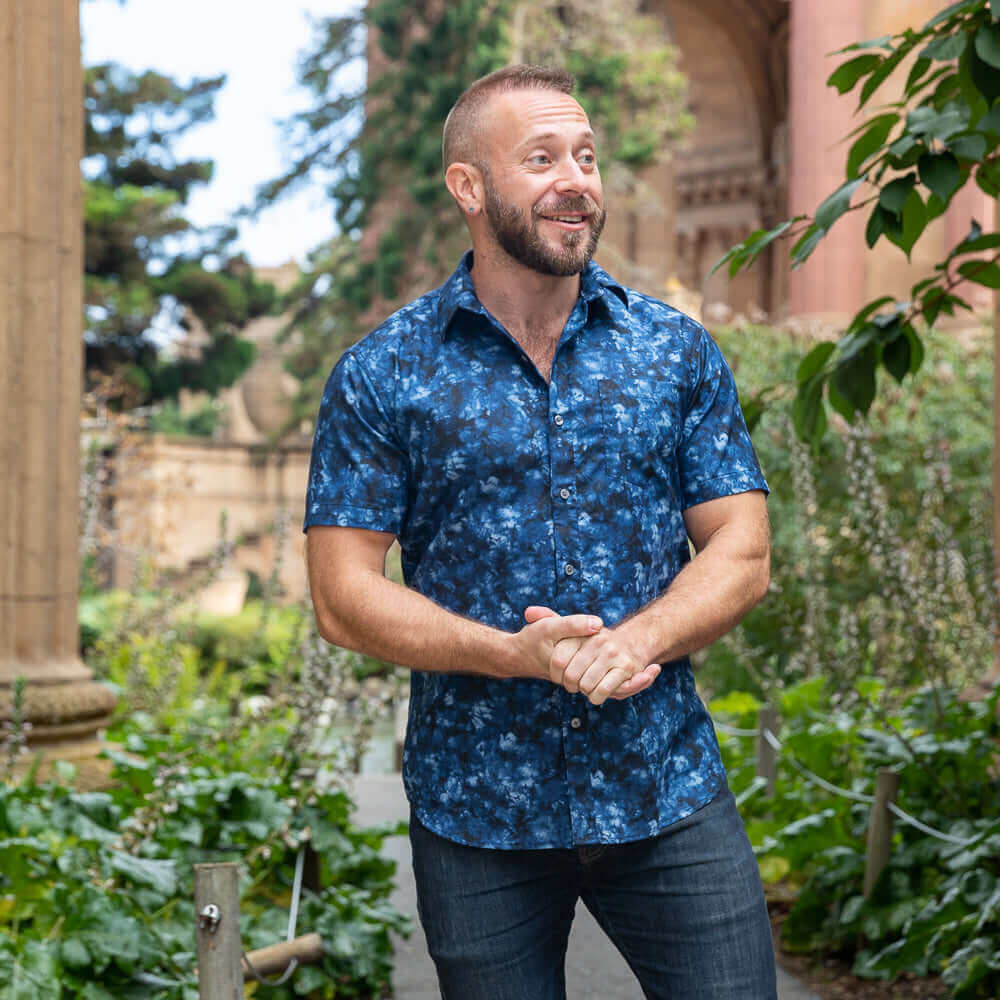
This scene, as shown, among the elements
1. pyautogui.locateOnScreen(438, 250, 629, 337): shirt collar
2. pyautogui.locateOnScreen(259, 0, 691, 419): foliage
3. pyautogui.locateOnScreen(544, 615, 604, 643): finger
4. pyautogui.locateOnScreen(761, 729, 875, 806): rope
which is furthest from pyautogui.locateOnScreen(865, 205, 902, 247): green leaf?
pyautogui.locateOnScreen(259, 0, 691, 419): foliage

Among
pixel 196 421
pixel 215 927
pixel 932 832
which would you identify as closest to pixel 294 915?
pixel 215 927

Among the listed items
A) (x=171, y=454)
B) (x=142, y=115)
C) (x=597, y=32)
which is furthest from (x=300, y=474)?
(x=597, y=32)

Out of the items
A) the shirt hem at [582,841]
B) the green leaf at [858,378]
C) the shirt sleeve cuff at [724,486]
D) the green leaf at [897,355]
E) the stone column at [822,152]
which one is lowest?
the shirt hem at [582,841]

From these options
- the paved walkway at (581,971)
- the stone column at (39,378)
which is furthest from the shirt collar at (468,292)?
the stone column at (39,378)

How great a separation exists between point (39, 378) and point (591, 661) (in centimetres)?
400

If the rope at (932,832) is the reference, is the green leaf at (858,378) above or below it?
above

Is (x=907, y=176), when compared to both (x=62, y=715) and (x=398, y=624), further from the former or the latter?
(x=62, y=715)

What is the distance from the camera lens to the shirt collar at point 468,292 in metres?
1.98

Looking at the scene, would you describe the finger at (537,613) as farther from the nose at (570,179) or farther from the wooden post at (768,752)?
the wooden post at (768,752)

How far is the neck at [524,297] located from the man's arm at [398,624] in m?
0.35

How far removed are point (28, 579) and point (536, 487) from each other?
3762mm

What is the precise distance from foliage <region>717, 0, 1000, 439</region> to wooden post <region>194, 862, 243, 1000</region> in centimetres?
→ 157

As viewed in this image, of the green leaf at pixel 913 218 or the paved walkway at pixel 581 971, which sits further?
the paved walkway at pixel 581 971

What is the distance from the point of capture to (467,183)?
77.6 inches
